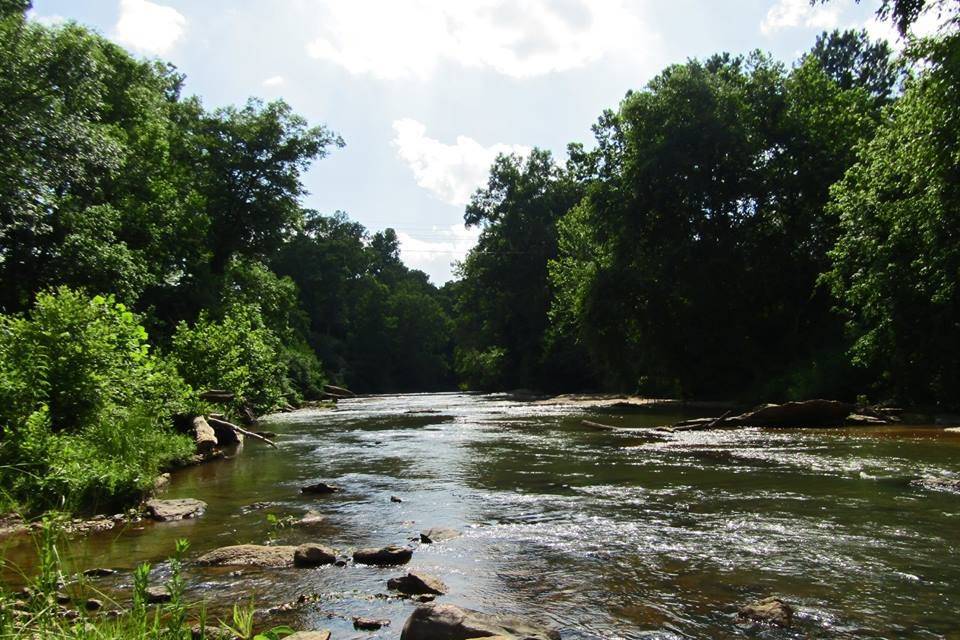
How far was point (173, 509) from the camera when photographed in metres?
9.59

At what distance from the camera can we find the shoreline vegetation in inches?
452

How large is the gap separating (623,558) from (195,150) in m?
34.5

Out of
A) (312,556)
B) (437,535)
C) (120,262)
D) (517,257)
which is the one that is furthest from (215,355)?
(517,257)

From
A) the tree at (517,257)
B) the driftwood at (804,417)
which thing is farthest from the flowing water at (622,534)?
the tree at (517,257)

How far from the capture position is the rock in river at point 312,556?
689 cm

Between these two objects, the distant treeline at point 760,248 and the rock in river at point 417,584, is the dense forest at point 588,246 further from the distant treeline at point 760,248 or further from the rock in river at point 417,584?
the rock in river at point 417,584

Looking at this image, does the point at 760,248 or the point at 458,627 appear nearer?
the point at 458,627

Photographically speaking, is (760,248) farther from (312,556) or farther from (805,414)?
(312,556)

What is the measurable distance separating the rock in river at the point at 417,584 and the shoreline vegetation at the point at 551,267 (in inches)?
54.9

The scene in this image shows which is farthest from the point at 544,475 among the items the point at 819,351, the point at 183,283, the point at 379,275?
the point at 379,275

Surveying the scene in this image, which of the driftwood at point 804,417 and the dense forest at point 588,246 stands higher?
the dense forest at point 588,246

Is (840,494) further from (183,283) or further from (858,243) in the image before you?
(183,283)

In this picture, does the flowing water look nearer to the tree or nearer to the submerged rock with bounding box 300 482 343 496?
the submerged rock with bounding box 300 482 343 496

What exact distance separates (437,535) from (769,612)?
3.82 meters
